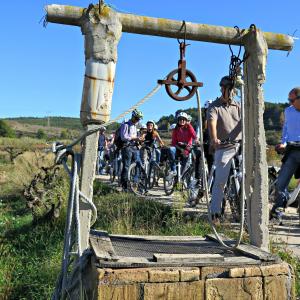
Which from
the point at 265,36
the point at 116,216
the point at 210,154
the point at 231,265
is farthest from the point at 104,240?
the point at 210,154

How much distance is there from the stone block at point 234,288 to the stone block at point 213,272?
0.03 metres

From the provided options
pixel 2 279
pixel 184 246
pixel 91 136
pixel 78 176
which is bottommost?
pixel 2 279

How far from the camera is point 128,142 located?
1221 cm

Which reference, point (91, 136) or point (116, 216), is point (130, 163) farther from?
point (91, 136)

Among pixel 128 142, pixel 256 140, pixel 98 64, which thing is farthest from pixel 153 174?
pixel 98 64

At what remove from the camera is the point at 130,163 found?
482 inches

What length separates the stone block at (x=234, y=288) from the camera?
3391mm

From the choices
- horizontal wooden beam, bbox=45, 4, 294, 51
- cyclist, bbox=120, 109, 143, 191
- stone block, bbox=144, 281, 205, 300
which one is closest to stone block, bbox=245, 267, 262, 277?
stone block, bbox=144, 281, 205, 300

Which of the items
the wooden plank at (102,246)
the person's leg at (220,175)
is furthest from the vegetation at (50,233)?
the wooden plank at (102,246)

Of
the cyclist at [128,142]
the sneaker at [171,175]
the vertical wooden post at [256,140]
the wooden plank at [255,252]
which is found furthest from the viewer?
the cyclist at [128,142]

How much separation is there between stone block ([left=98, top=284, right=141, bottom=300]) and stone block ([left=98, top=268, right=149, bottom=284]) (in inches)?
1.2

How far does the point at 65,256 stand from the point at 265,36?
8.01ft

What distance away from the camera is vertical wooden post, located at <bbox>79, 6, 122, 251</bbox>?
13.3 ft

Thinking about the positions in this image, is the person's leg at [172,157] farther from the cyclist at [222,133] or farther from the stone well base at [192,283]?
the stone well base at [192,283]
